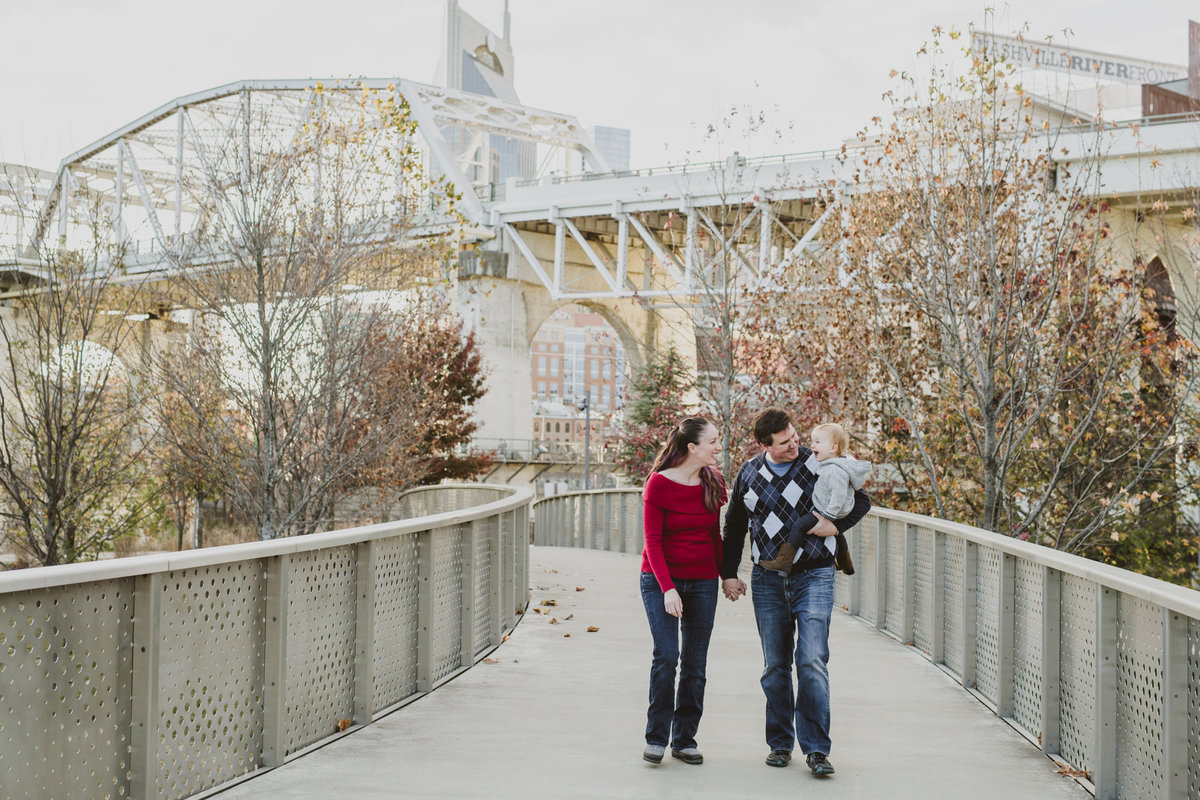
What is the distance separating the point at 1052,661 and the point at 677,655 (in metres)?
2.15

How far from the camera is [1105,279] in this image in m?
19.3

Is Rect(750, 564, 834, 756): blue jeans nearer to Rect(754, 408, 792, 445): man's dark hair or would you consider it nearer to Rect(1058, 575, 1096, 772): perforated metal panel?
Rect(754, 408, 792, 445): man's dark hair

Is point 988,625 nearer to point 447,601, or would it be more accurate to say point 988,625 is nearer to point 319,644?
point 447,601

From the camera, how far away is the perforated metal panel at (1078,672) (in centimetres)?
635

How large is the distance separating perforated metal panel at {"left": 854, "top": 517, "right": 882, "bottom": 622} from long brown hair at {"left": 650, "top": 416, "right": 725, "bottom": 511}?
6697mm

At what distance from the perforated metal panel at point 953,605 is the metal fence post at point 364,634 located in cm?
449

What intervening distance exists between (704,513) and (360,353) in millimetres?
12552

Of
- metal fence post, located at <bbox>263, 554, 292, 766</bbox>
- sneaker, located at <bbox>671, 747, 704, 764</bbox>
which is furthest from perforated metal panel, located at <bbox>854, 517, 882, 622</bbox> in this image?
metal fence post, located at <bbox>263, 554, 292, 766</bbox>

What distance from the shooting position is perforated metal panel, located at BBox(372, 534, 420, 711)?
7441 mm

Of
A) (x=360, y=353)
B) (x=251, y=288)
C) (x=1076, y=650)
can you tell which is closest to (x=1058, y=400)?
(x=360, y=353)

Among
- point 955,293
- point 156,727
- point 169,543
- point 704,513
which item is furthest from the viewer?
point 169,543

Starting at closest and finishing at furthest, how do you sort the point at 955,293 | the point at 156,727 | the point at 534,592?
the point at 156,727 < the point at 955,293 < the point at 534,592

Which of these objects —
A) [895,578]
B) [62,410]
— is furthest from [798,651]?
[62,410]

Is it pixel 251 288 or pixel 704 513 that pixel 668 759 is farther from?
pixel 251 288
